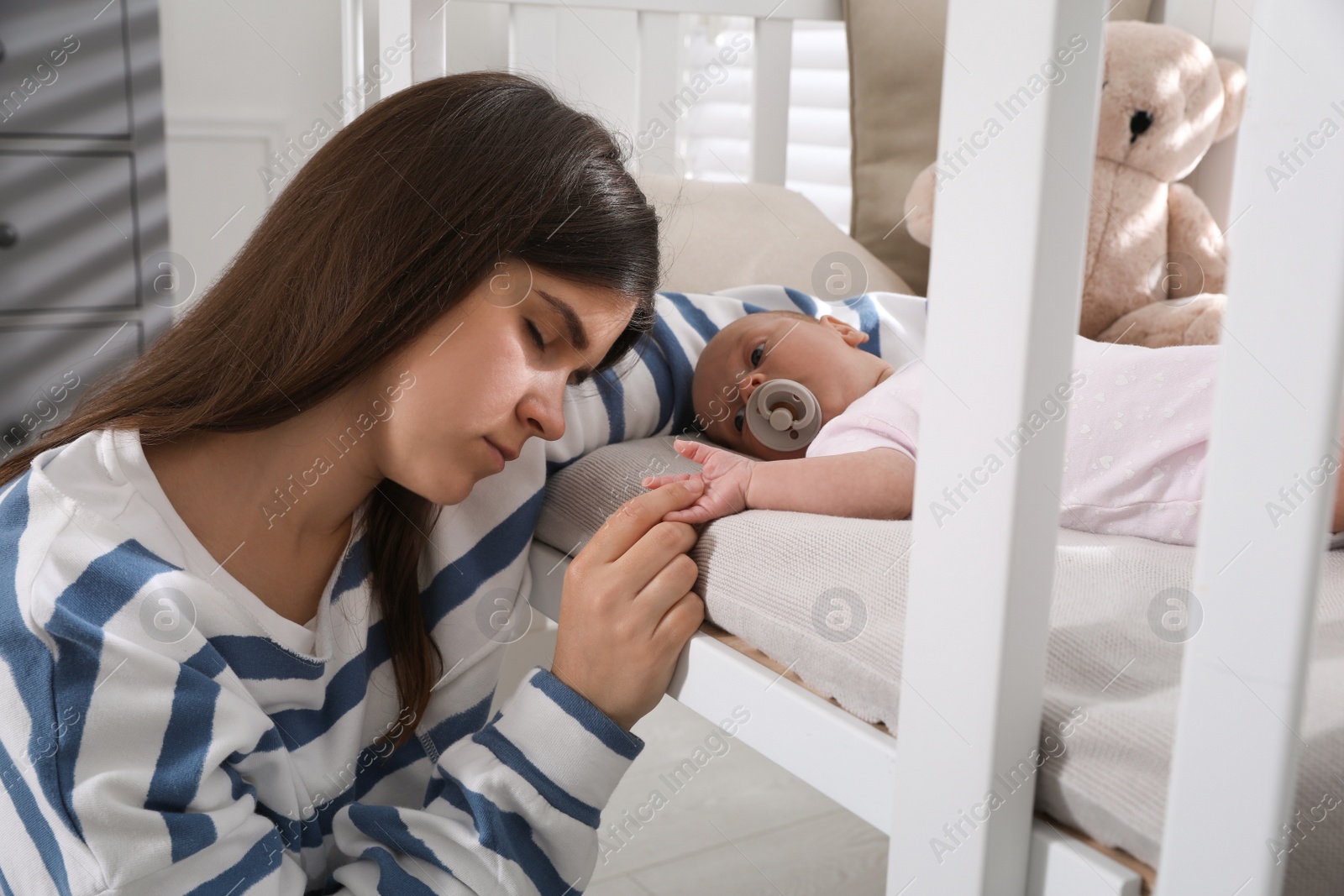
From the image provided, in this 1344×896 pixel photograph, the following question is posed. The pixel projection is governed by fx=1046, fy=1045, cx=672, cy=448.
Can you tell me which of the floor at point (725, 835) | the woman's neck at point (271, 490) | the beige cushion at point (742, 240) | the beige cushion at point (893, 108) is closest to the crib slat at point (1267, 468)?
the woman's neck at point (271, 490)

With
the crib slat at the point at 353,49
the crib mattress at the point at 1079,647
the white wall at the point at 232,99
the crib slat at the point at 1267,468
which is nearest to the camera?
the crib slat at the point at 1267,468

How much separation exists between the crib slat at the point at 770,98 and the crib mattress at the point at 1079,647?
905mm

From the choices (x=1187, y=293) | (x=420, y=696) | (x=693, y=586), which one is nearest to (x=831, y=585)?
(x=693, y=586)

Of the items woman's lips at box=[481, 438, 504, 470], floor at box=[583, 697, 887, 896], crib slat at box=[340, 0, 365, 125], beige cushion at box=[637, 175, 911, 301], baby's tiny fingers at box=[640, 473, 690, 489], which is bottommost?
floor at box=[583, 697, 887, 896]

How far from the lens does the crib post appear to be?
36cm

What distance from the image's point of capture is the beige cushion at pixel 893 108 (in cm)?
142

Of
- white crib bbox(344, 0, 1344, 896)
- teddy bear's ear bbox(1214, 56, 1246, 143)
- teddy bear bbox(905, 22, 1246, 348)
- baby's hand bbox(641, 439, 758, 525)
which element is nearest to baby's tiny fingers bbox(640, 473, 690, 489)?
baby's hand bbox(641, 439, 758, 525)

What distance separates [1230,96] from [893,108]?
421mm

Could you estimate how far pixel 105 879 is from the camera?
0.55 meters

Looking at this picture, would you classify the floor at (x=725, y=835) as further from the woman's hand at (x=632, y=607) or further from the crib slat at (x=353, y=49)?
the crib slat at (x=353, y=49)

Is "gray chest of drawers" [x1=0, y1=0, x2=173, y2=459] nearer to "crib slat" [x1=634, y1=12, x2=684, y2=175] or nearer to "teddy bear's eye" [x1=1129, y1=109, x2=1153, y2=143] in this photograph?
"crib slat" [x1=634, y1=12, x2=684, y2=175]

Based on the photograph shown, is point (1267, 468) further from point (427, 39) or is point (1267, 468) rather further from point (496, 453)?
point (427, 39)

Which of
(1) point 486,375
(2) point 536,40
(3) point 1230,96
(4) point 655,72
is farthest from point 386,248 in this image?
(3) point 1230,96

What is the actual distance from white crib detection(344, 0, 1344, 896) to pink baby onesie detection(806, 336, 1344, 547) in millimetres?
277
